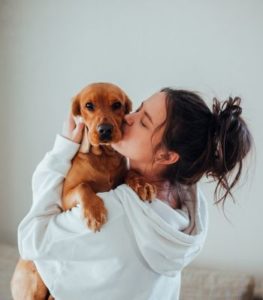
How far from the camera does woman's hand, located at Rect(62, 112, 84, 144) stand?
1.17m

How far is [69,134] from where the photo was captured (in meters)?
1.19

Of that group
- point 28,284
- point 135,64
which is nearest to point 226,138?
point 28,284

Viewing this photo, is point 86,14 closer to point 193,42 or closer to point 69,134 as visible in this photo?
point 193,42

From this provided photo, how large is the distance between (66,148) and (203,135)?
0.34 meters

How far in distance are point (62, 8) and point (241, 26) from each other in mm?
879

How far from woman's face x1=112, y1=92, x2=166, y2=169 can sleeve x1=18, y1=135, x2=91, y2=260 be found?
0.46 feet

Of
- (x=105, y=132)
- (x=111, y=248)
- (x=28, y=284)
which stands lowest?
(x=28, y=284)

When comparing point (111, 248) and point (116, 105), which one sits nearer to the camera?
point (111, 248)

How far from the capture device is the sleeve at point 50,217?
3.33 feet

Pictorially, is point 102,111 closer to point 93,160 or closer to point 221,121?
point 93,160

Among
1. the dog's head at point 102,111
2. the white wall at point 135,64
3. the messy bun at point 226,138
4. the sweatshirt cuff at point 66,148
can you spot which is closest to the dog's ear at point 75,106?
the dog's head at point 102,111

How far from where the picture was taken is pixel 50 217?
108 centimetres

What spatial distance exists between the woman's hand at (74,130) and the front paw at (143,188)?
0.18 metres

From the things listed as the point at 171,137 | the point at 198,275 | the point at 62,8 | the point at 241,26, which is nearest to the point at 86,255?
the point at 171,137
